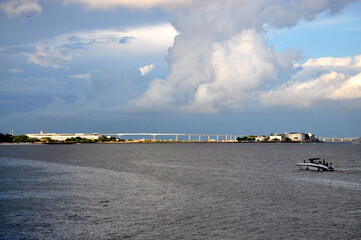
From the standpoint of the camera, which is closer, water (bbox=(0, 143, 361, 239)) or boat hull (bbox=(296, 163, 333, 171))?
water (bbox=(0, 143, 361, 239))

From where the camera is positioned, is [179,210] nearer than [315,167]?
Yes

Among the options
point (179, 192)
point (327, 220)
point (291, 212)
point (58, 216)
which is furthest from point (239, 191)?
point (58, 216)

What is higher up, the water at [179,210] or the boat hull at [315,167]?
the boat hull at [315,167]

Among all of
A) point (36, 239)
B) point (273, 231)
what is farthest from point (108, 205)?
point (273, 231)

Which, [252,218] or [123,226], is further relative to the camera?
[252,218]

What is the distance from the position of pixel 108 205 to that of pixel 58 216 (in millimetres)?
8168

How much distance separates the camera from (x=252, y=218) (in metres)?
41.6

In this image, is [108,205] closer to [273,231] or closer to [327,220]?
[273,231]

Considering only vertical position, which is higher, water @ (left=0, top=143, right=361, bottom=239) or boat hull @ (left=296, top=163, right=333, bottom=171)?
boat hull @ (left=296, top=163, right=333, bottom=171)

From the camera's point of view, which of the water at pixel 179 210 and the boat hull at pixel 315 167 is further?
the boat hull at pixel 315 167

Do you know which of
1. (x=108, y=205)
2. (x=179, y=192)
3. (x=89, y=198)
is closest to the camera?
(x=108, y=205)

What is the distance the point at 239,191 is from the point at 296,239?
27.4m

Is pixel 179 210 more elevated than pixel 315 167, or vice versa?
pixel 315 167

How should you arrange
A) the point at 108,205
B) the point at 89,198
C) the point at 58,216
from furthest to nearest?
the point at 89,198, the point at 108,205, the point at 58,216
